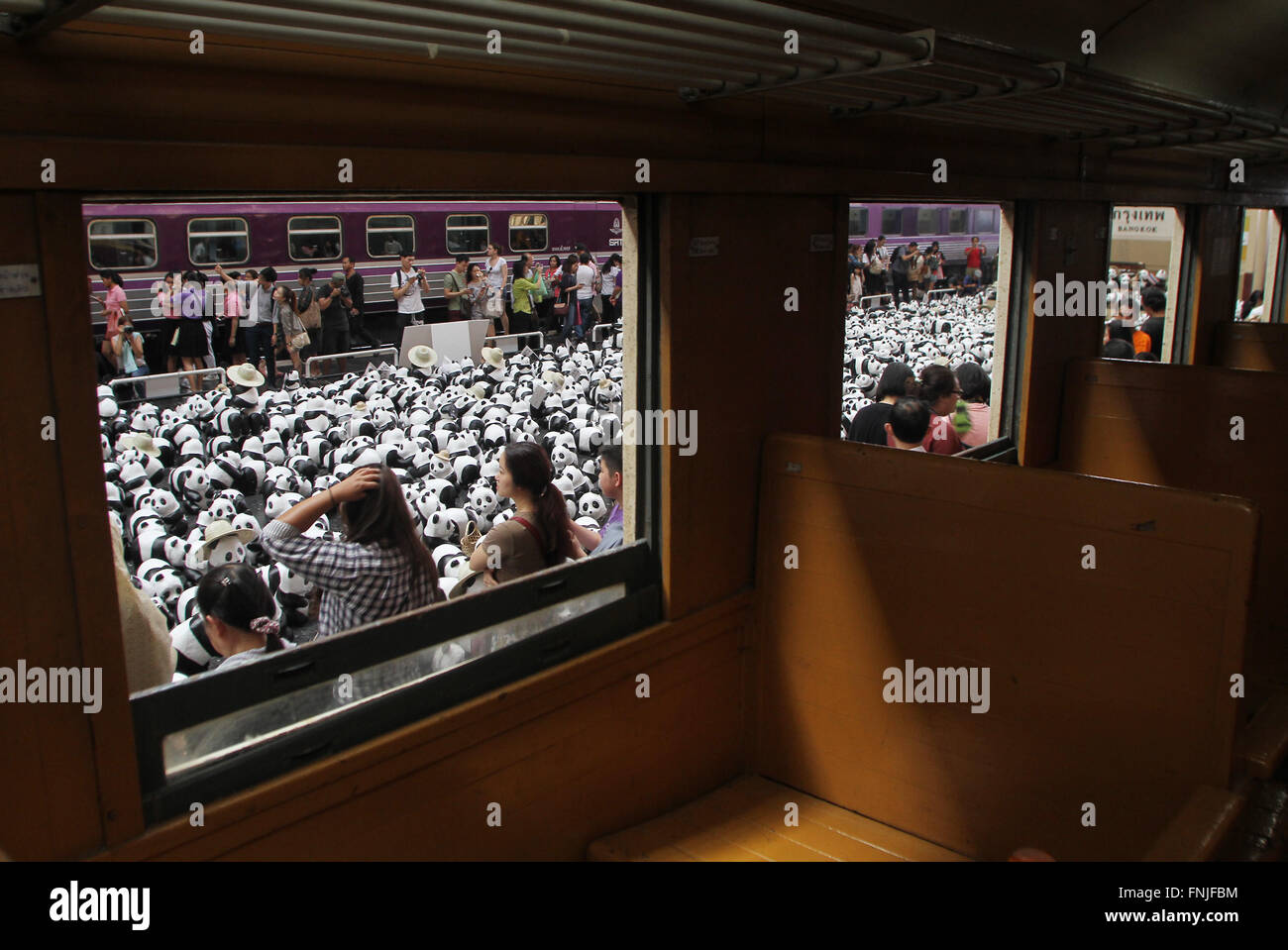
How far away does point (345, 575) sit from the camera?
3.58 meters

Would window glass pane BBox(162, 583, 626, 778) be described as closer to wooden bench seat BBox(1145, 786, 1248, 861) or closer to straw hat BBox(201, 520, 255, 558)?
wooden bench seat BBox(1145, 786, 1248, 861)

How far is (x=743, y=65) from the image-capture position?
2.86 meters

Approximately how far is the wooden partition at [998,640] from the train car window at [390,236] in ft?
46.7

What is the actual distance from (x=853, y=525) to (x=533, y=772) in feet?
4.54

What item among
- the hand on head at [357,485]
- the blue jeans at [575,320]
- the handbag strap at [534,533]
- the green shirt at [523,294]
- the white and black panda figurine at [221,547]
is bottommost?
the white and black panda figurine at [221,547]

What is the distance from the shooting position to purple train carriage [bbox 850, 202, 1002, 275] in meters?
25.1

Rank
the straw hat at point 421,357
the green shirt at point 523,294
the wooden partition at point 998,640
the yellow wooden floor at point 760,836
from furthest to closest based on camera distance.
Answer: the green shirt at point 523,294
the straw hat at point 421,357
the yellow wooden floor at point 760,836
the wooden partition at point 998,640

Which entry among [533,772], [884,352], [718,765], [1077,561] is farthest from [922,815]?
[884,352]

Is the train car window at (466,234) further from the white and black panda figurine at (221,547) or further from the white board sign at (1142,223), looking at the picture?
the white and black panda figurine at (221,547)

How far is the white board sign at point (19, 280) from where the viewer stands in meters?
2.05

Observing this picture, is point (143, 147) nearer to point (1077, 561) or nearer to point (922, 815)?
point (1077, 561)

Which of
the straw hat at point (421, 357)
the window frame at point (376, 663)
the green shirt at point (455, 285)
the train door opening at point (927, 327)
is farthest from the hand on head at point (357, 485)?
the green shirt at point (455, 285)
